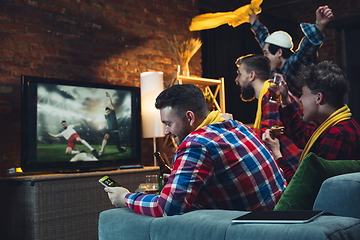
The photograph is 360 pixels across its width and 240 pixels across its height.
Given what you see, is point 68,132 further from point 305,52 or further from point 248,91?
point 305,52

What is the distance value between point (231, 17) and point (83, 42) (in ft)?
4.99

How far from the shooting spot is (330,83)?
1.95m

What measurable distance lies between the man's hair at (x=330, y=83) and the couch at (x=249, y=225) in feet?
3.09

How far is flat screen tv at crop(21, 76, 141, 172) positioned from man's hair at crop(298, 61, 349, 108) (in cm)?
214

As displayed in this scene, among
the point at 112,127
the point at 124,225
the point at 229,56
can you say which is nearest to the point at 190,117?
the point at 124,225

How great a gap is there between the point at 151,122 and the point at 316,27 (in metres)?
1.80

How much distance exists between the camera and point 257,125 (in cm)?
267

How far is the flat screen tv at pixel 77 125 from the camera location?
312 centimetres

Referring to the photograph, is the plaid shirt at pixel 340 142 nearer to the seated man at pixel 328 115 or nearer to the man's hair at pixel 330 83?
the seated man at pixel 328 115

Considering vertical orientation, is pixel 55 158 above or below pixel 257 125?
below

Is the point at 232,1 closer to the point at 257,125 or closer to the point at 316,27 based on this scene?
the point at 316,27

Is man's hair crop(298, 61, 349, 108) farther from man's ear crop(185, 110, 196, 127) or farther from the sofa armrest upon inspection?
the sofa armrest

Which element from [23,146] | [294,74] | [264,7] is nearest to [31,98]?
[23,146]

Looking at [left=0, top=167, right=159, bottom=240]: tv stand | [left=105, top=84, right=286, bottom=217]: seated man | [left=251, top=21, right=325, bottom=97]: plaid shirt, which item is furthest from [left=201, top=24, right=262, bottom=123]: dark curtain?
[left=105, top=84, right=286, bottom=217]: seated man
